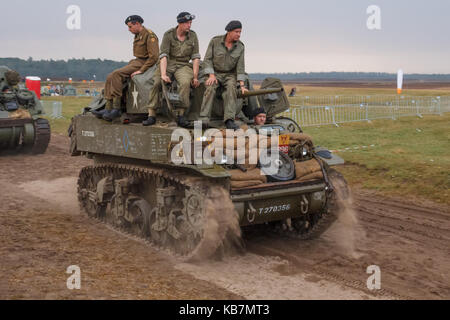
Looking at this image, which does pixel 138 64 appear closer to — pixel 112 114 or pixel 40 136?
pixel 112 114

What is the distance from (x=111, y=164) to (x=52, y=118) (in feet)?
78.3

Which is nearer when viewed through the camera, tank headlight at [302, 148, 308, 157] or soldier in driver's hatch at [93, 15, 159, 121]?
tank headlight at [302, 148, 308, 157]

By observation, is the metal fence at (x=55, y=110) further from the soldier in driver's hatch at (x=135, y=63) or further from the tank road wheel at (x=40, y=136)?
the soldier in driver's hatch at (x=135, y=63)

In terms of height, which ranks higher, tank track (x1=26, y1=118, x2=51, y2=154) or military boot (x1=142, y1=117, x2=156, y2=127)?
military boot (x1=142, y1=117, x2=156, y2=127)

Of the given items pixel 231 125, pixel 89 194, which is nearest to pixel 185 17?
pixel 231 125

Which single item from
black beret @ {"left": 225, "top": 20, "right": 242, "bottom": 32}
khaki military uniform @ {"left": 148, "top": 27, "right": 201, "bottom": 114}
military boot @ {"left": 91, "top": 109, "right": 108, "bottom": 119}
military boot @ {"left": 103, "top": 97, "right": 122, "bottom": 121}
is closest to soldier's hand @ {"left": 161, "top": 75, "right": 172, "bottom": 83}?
khaki military uniform @ {"left": 148, "top": 27, "right": 201, "bottom": 114}

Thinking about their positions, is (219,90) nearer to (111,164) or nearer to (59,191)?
(111,164)

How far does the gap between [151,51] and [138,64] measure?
1.28 feet

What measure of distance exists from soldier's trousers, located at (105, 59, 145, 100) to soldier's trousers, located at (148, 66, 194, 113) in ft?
2.79

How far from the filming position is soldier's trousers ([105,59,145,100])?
382 inches

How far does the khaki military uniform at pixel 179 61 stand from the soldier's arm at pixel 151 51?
54 centimetres

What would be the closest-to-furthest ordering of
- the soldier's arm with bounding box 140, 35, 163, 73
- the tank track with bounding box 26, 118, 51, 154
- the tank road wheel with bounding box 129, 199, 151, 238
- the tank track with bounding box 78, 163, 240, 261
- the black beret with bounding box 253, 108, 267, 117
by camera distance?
1. the tank track with bounding box 78, 163, 240, 261
2. the tank road wheel with bounding box 129, 199, 151, 238
3. the black beret with bounding box 253, 108, 267, 117
4. the soldier's arm with bounding box 140, 35, 163, 73
5. the tank track with bounding box 26, 118, 51, 154

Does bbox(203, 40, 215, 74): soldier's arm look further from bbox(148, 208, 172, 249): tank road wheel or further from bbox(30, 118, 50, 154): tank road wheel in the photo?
bbox(30, 118, 50, 154): tank road wheel

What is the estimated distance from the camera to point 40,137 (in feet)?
61.1
